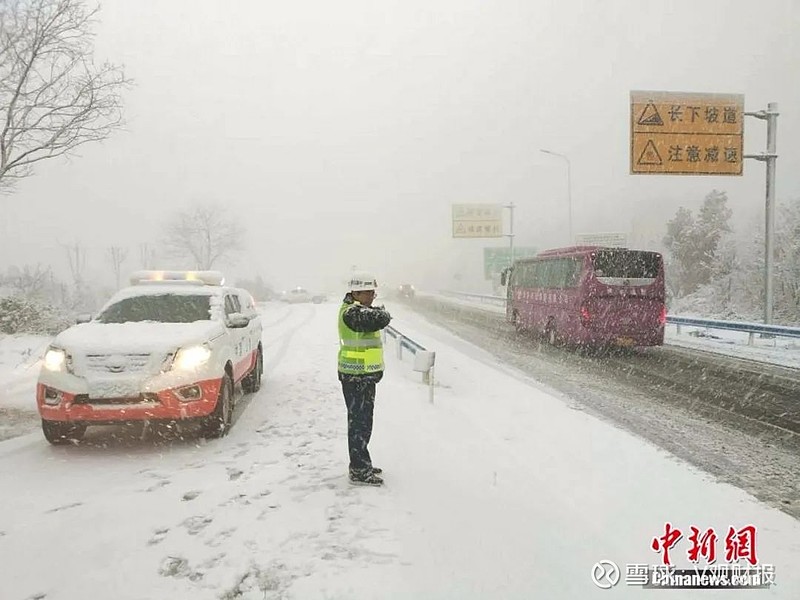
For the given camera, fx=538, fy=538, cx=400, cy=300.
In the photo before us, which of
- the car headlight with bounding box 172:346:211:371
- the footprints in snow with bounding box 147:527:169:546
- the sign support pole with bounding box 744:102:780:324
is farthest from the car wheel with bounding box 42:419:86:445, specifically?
the sign support pole with bounding box 744:102:780:324

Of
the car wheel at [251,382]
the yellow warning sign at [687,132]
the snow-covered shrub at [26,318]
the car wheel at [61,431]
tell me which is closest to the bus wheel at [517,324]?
the yellow warning sign at [687,132]

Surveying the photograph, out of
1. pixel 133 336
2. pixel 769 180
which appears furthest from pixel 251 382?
pixel 769 180

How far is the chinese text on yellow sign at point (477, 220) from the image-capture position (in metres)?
46.2

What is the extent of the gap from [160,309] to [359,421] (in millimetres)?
3963

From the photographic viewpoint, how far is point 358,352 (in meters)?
4.86

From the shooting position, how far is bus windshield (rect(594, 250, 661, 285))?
14539mm

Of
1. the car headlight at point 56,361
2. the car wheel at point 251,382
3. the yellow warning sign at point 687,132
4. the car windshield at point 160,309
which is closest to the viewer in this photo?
the car headlight at point 56,361

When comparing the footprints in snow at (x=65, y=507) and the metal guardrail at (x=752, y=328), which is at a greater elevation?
the footprints in snow at (x=65, y=507)

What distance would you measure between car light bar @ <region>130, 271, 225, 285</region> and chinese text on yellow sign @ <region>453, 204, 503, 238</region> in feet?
126

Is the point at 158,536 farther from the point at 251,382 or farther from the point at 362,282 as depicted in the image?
the point at 251,382

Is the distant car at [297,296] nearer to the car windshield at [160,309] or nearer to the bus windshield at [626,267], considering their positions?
the bus windshield at [626,267]

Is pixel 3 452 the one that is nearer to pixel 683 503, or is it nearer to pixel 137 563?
pixel 137 563
